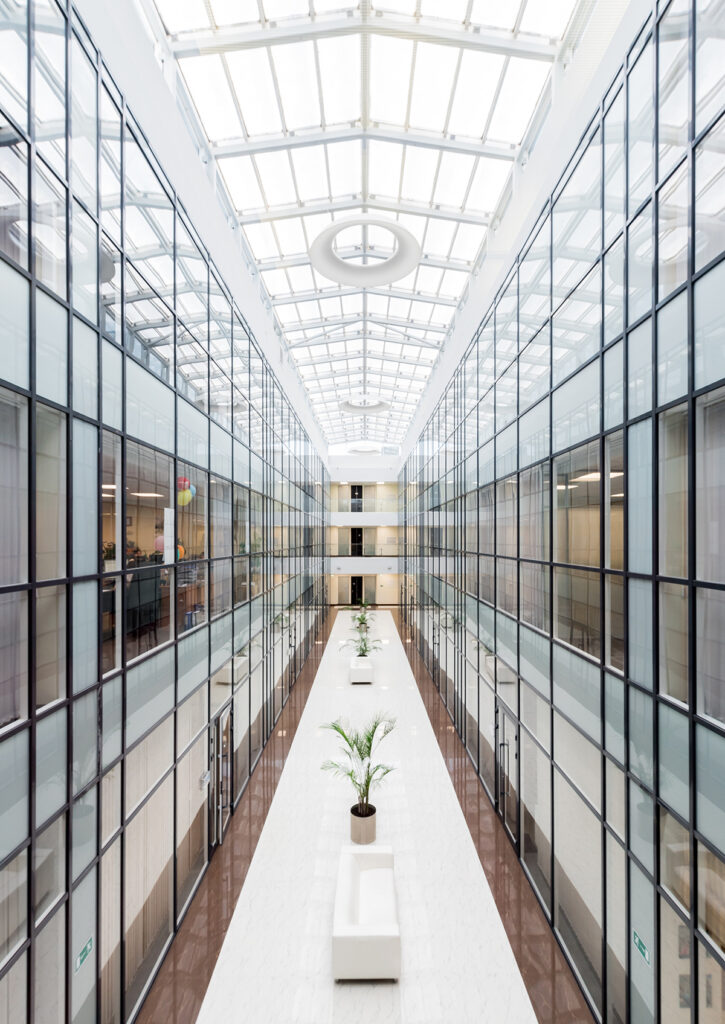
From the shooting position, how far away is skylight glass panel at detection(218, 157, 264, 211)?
8703 millimetres

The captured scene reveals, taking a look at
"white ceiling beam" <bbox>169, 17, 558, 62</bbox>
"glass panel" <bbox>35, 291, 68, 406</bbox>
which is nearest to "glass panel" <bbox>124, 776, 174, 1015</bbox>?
"glass panel" <bbox>35, 291, 68, 406</bbox>

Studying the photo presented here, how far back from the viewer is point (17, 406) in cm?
367

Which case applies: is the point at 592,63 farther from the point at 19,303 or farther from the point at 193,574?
the point at 193,574

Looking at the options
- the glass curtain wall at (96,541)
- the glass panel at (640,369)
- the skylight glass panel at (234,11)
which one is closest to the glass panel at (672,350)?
the glass panel at (640,369)

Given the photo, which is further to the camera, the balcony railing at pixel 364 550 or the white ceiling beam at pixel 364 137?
the balcony railing at pixel 364 550

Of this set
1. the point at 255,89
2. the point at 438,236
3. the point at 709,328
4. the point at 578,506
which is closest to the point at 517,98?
the point at 438,236

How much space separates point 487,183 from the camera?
9.13m

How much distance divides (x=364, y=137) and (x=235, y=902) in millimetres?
11501

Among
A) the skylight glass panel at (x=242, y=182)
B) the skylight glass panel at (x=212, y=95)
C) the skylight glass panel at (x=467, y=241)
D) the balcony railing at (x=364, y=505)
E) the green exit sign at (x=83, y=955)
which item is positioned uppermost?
the skylight glass panel at (x=212, y=95)

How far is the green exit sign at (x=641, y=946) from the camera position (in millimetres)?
4391

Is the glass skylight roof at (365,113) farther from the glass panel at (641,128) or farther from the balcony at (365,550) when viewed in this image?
the balcony at (365,550)

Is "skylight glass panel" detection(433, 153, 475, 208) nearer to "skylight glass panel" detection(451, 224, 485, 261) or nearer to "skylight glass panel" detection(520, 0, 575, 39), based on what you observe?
"skylight glass panel" detection(451, 224, 485, 261)

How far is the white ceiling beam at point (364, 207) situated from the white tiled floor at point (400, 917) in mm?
10849

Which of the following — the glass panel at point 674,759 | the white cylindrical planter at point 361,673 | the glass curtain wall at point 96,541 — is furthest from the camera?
the white cylindrical planter at point 361,673
